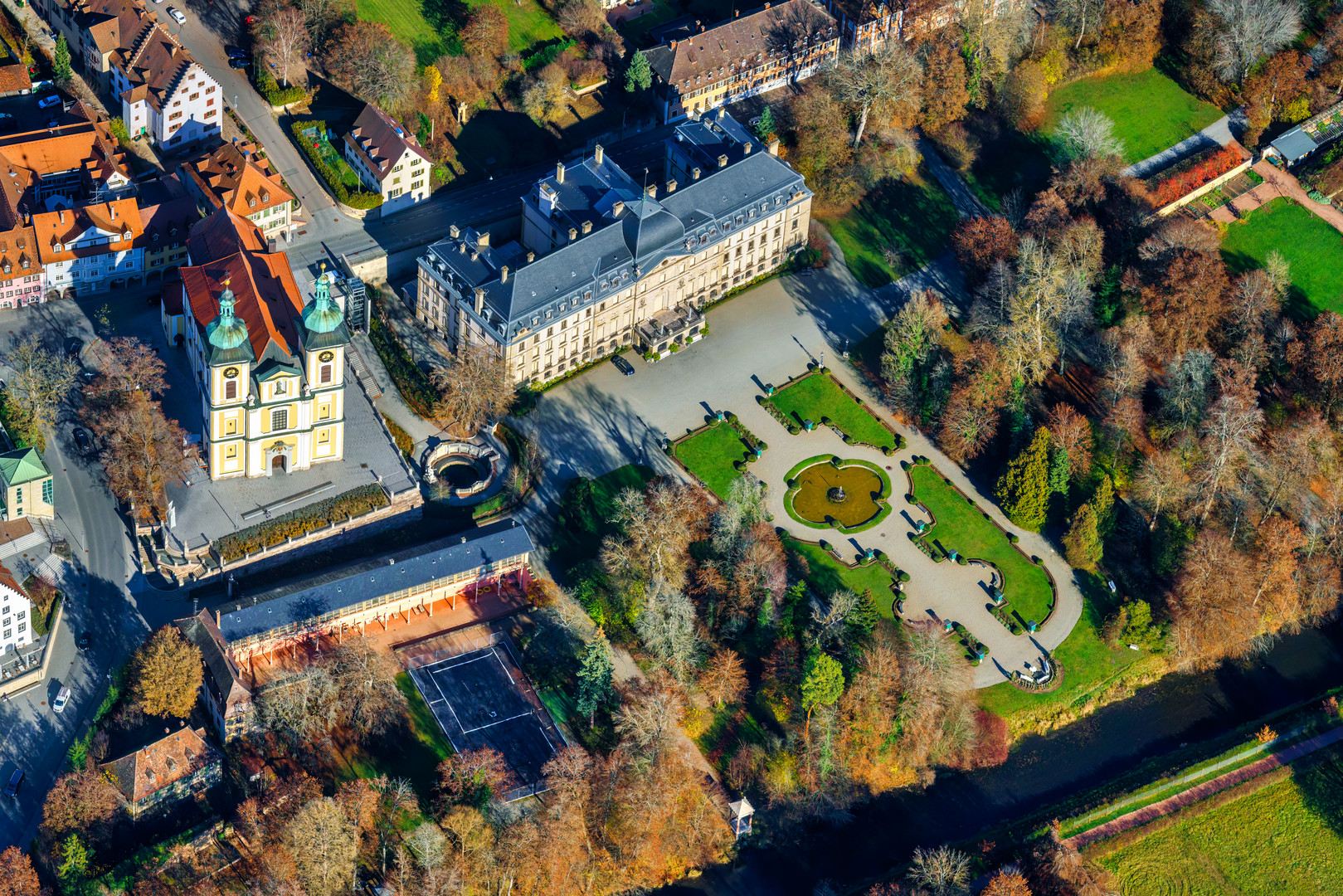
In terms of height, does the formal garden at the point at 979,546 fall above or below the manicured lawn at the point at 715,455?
below

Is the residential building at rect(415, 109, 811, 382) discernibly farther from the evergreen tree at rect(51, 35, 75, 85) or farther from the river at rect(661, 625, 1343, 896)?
the river at rect(661, 625, 1343, 896)

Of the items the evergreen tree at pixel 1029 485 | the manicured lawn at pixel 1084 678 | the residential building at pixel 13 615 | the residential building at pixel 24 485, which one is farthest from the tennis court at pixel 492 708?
the evergreen tree at pixel 1029 485

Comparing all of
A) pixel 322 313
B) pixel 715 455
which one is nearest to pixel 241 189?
pixel 322 313

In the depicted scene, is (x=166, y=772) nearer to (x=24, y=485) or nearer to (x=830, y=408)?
(x=24, y=485)

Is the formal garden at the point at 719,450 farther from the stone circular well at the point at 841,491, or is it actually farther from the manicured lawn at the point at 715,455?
the stone circular well at the point at 841,491

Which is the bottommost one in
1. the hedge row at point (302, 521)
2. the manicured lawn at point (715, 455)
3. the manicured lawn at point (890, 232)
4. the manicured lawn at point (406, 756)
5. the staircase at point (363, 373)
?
the manicured lawn at point (406, 756)

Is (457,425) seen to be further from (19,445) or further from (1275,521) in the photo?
(1275,521)
